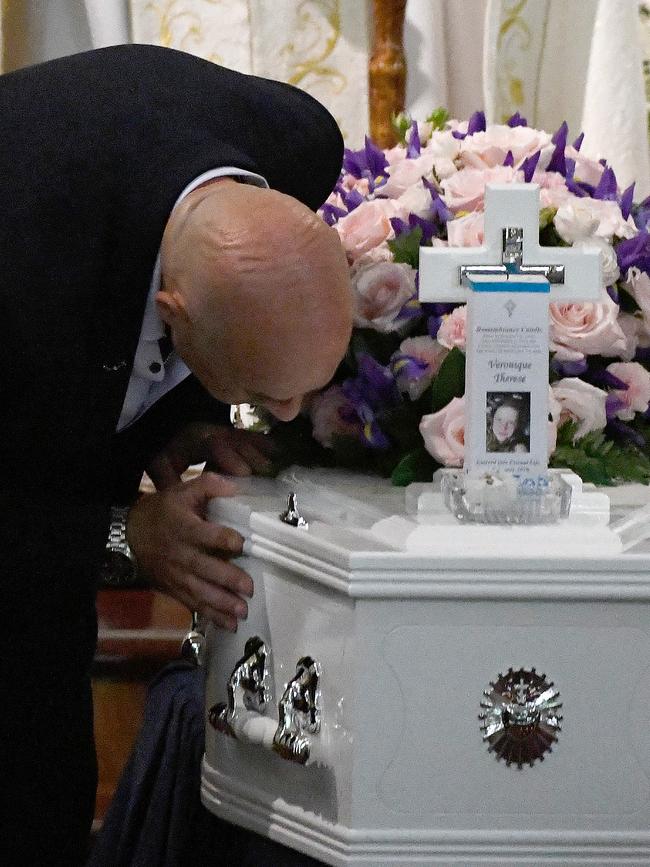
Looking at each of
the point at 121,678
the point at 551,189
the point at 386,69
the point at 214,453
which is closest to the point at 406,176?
the point at 551,189

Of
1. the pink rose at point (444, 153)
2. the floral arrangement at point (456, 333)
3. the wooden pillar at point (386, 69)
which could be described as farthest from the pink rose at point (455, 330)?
the wooden pillar at point (386, 69)

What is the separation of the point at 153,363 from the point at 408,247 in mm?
298

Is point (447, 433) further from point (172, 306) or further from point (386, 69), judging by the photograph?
point (386, 69)

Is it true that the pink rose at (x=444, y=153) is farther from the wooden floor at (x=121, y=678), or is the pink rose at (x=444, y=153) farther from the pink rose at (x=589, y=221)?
the wooden floor at (x=121, y=678)

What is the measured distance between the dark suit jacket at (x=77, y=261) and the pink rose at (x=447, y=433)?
0.95 feet

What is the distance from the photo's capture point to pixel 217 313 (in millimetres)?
966

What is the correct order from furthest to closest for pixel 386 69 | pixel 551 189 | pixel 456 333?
1. pixel 386 69
2. pixel 551 189
3. pixel 456 333

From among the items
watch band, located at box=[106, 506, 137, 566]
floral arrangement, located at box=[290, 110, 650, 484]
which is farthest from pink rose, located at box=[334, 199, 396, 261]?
watch band, located at box=[106, 506, 137, 566]

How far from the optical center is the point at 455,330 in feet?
3.84

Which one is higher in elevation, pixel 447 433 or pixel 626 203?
pixel 626 203

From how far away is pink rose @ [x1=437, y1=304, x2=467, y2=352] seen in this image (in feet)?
3.84

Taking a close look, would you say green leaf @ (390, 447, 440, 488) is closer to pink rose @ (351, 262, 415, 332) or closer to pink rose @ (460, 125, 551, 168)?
pink rose @ (351, 262, 415, 332)

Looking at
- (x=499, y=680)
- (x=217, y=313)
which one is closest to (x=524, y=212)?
(x=217, y=313)

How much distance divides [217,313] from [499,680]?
37 centimetres
